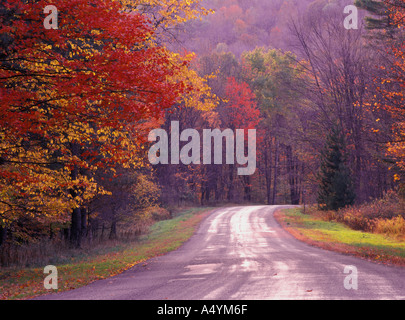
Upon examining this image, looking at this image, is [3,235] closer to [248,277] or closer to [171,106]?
[171,106]

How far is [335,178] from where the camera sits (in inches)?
1351

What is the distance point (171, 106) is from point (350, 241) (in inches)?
451

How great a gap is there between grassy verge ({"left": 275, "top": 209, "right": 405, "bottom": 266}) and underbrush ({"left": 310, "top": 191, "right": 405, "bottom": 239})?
2.23 ft

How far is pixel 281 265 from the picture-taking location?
511 inches

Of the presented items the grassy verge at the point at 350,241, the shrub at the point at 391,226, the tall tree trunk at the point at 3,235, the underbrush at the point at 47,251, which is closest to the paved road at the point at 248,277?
the grassy verge at the point at 350,241

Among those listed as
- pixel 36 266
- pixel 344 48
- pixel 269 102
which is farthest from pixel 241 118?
pixel 36 266

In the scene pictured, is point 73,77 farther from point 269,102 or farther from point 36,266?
point 269,102

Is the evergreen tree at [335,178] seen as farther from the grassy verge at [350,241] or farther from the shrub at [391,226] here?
the shrub at [391,226]

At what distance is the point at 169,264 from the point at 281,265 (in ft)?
12.6

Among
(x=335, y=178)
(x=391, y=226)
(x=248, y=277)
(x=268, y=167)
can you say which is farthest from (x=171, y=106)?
(x=268, y=167)

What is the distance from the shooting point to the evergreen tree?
34.1m

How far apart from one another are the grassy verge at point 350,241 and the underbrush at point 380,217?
0.68m

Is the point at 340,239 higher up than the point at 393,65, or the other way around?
the point at 393,65

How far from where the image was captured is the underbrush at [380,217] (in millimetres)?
23547
